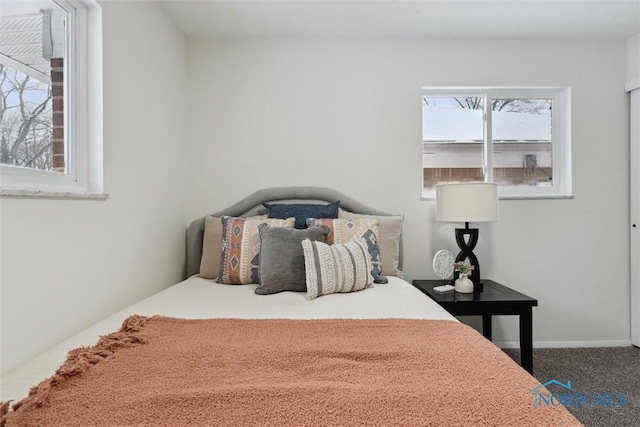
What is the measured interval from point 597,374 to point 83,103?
11.1 ft

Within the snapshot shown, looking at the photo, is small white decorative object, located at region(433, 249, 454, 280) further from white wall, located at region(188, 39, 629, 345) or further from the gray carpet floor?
the gray carpet floor

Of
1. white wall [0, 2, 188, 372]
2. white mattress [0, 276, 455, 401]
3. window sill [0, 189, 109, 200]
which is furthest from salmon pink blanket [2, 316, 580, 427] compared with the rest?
window sill [0, 189, 109, 200]

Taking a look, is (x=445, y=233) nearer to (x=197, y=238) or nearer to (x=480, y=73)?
(x=480, y=73)

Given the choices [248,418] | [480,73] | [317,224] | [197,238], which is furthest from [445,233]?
[248,418]

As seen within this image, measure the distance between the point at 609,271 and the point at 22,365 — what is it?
3687mm

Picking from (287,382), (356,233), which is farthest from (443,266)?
(287,382)

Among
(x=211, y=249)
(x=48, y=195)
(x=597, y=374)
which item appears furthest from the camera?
(x=211, y=249)

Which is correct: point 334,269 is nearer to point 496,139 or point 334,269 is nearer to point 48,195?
point 48,195

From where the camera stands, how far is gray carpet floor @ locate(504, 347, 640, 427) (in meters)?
1.86

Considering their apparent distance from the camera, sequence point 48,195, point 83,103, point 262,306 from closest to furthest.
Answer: point 48,195, point 83,103, point 262,306

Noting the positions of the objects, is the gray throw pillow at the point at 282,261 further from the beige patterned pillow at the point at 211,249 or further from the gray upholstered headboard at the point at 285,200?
the gray upholstered headboard at the point at 285,200

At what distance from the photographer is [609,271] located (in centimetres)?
283

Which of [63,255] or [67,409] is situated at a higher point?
[63,255]

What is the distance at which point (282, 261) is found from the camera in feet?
6.68
